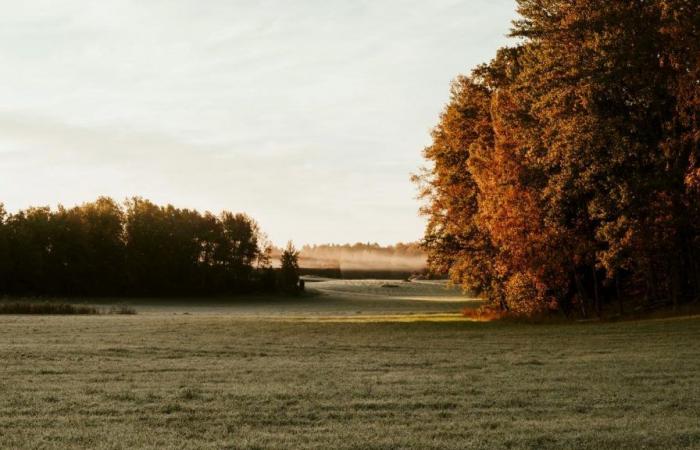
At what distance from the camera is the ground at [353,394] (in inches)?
418

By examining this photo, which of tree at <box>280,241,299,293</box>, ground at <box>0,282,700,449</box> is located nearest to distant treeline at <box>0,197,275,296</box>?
tree at <box>280,241,299,293</box>

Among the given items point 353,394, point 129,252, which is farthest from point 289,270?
point 353,394

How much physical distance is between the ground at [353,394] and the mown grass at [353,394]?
0.12 ft

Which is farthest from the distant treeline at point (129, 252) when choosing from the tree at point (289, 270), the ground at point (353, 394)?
the ground at point (353, 394)

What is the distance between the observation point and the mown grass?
10594 mm

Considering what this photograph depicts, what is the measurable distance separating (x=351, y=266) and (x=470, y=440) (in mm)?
160151

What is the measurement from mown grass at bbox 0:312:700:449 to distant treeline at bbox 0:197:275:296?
254ft

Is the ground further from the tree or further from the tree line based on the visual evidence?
the tree

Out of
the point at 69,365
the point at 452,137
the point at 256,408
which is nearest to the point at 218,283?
the point at 452,137

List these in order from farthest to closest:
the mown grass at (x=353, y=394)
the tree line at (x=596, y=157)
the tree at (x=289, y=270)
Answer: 1. the tree at (x=289, y=270)
2. the tree line at (x=596, y=157)
3. the mown grass at (x=353, y=394)

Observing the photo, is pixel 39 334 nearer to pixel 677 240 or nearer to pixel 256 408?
pixel 256 408

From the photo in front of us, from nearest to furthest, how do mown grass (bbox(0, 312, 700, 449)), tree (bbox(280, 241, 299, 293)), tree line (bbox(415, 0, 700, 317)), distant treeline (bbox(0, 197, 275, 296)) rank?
mown grass (bbox(0, 312, 700, 449)) → tree line (bbox(415, 0, 700, 317)) → distant treeline (bbox(0, 197, 275, 296)) → tree (bbox(280, 241, 299, 293))

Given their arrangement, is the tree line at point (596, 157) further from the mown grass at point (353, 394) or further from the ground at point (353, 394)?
the mown grass at point (353, 394)

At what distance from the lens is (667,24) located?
36562 millimetres
